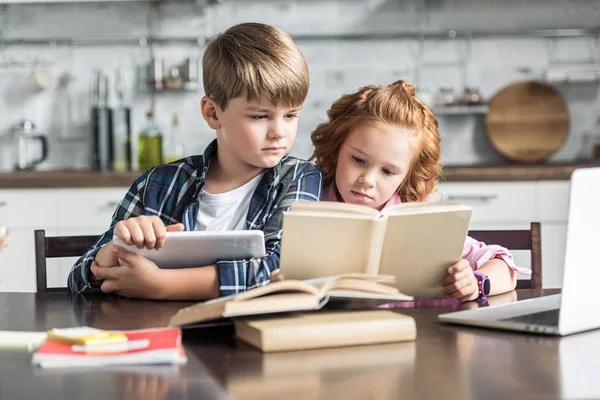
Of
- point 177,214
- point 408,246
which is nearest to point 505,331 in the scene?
point 408,246

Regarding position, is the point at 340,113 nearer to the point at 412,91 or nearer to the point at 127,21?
the point at 412,91

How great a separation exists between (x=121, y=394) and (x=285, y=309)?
26 centimetres

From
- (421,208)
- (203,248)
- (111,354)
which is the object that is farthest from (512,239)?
(111,354)

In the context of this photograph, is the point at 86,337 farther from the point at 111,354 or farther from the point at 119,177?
the point at 119,177

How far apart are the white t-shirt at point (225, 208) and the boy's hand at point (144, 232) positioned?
37cm

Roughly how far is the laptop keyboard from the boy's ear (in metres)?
0.80

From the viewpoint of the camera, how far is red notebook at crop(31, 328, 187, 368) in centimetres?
99

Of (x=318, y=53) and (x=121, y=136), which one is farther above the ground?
(x=318, y=53)

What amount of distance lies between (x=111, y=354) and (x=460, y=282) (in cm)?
61

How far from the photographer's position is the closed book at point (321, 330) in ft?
3.45

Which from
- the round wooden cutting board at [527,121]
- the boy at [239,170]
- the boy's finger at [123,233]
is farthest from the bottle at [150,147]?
the boy's finger at [123,233]

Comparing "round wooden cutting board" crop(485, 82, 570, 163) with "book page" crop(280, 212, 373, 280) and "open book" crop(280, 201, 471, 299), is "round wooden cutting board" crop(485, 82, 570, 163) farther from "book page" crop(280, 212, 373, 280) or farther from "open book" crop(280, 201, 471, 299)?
"book page" crop(280, 212, 373, 280)

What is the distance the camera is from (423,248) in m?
1.36

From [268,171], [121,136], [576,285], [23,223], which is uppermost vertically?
[121,136]
